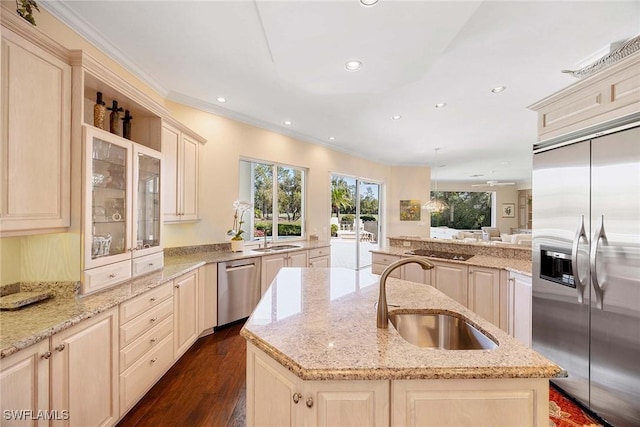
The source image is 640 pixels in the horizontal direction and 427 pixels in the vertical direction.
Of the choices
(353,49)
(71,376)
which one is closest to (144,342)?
(71,376)

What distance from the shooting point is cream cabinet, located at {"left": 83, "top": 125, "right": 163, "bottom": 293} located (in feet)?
5.64

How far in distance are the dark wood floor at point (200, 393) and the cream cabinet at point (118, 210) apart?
95cm

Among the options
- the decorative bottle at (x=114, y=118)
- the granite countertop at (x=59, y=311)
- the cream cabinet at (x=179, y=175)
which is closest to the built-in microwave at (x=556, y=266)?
the granite countertop at (x=59, y=311)

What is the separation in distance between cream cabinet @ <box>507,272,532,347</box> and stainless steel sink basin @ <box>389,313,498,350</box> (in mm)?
1535

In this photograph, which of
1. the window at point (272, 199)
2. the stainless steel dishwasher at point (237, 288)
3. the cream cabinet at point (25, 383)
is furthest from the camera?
the window at point (272, 199)

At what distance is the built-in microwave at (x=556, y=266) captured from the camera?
195cm

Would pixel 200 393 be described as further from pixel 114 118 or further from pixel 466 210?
pixel 466 210

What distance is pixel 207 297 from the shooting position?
300 centimetres

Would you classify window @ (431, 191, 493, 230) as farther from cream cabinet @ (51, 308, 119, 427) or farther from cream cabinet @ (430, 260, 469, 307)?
cream cabinet @ (51, 308, 119, 427)

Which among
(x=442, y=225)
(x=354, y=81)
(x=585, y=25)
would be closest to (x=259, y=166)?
(x=354, y=81)

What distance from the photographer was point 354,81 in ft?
7.98

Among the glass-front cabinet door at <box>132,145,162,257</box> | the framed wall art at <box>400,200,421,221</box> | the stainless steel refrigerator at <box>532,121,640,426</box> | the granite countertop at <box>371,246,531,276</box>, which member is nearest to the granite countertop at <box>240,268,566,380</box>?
the stainless steel refrigerator at <box>532,121,640,426</box>

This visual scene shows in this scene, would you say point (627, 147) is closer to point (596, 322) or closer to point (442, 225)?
point (596, 322)

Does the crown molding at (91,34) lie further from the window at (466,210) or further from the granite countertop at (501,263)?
the window at (466,210)
